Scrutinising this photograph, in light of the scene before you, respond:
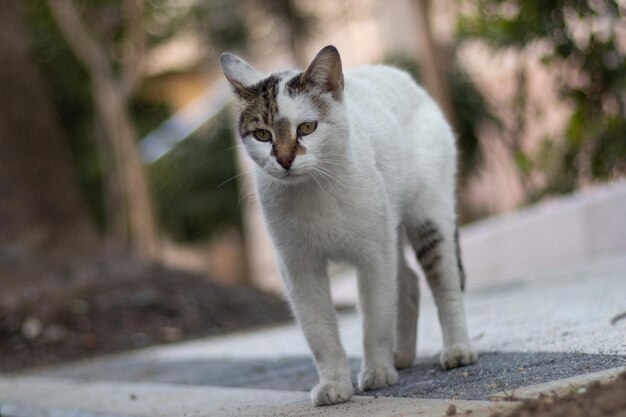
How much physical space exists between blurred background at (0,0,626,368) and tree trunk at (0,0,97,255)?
0.06 feet

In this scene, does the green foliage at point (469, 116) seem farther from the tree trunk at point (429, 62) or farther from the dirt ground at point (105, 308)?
the dirt ground at point (105, 308)

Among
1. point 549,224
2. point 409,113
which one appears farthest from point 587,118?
point 409,113

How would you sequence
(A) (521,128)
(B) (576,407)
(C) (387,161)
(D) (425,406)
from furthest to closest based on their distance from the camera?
(A) (521,128) < (C) (387,161) < (D) (425,406) < (B) (576,407)

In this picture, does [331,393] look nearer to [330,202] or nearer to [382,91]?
[330,202]

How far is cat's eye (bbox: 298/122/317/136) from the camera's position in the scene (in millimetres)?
3582

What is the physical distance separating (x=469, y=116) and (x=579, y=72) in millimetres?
5972

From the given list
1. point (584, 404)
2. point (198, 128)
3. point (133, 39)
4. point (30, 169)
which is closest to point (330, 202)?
point (584, 404)

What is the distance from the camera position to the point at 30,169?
30.9ft

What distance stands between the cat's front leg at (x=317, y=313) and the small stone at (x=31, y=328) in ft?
14.6

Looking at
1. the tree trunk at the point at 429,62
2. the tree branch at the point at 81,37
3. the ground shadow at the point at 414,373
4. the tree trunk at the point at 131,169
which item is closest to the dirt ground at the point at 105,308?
the ground shadow at the point at 414,373

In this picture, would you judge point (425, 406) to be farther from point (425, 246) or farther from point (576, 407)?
point (425, 246)

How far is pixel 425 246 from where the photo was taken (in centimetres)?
430

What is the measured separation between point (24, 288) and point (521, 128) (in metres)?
6.25

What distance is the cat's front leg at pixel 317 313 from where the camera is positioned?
3.74 metres
